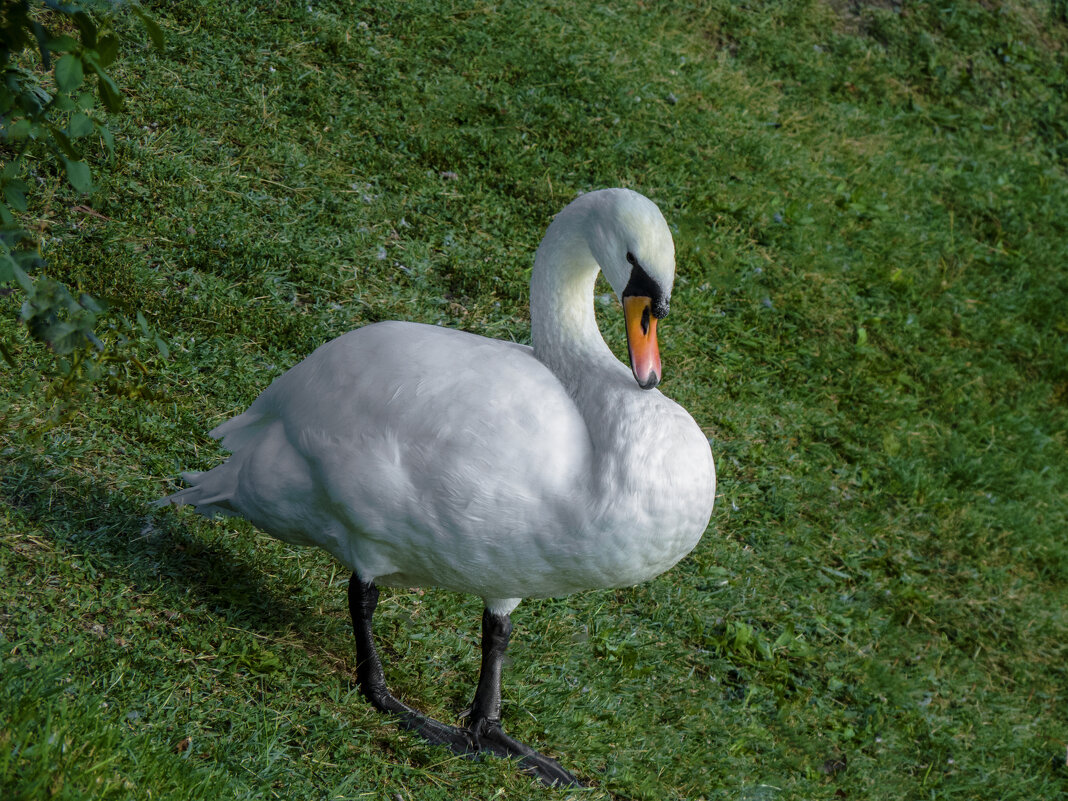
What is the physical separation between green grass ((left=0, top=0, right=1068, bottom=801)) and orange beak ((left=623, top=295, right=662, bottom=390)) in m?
1.26

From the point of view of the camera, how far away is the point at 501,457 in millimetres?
2816

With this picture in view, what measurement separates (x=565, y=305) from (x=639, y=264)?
1.32ft

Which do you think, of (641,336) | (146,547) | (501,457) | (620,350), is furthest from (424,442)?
(620,350)

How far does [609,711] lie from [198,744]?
1.44 m

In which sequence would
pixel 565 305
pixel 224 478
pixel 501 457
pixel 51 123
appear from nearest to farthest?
pixel 51 123 < pixel 501 457 < pixel 565 305 < pixel 224 478

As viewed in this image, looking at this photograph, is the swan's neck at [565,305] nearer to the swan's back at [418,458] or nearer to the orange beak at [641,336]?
the swan's back at [418,458]

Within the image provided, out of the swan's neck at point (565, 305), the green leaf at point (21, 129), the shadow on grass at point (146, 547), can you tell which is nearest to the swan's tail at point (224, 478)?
the shadow on grass at point (146, 547)

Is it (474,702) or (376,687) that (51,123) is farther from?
(474,702)

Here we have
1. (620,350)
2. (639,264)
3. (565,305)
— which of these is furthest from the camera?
(620,350)

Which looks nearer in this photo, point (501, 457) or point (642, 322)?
point (501, 457)

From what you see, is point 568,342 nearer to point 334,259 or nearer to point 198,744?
point 198,744

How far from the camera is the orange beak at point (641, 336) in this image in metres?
2.96

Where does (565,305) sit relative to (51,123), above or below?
below

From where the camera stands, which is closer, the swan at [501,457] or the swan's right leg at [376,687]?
the swan at [501,457]
